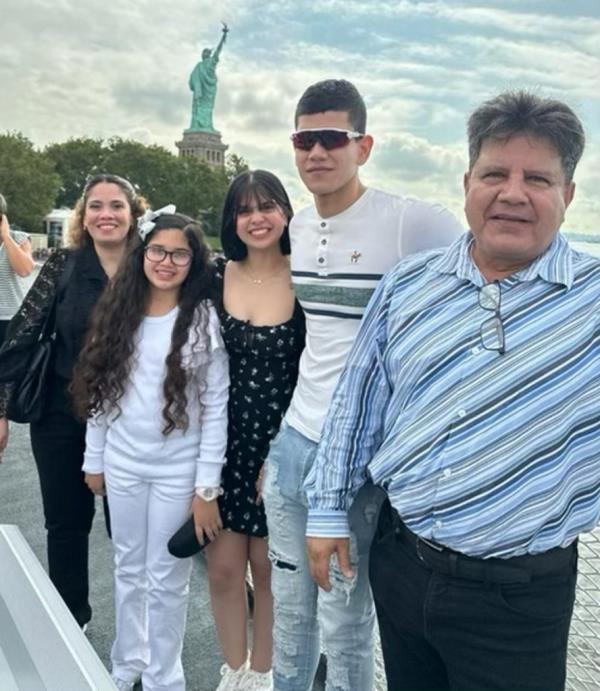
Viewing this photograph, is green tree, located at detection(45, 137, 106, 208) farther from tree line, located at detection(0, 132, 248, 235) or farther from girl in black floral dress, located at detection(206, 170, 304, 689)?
girl in black floral dress, located at detection(206, 170, 304, 689)

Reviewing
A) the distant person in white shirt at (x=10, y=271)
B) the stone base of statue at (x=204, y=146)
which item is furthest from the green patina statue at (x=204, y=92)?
the distant person in white shirt at (x=10, y=271)

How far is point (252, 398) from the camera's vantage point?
2.12 meters

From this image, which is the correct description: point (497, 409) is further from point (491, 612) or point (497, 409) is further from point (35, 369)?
point (35, 369)

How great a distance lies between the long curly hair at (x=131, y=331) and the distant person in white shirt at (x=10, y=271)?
1600 millimetres

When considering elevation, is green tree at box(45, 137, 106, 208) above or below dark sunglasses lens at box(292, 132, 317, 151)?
above

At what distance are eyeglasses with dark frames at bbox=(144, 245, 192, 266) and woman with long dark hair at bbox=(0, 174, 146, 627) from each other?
0.33 meters

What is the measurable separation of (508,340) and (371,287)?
0.52m

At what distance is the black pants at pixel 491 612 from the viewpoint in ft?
4.51

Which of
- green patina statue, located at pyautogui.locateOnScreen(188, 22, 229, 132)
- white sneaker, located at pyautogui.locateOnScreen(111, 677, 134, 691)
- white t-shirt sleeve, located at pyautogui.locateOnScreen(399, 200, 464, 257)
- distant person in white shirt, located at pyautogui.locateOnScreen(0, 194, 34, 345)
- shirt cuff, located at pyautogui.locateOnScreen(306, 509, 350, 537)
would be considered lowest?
white sneaker, located at pyautogui.locateOnScreen(111, 677, 134, 691)

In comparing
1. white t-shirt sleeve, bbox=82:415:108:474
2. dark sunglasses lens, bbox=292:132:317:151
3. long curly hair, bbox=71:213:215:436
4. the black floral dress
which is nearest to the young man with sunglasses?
dark sunglasses lens, bbox=292:132:317:151

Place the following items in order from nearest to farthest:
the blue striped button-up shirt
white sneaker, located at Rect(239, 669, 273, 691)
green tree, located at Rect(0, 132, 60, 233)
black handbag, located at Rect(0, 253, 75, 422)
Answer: the blue striped button-up shirt → white sneaker, located at Rect(239, 669, 273, 691) → black handbag, located at Rect(0, 253, 75, 422) → green tree, located at Rect(0, 132, 60, 233)

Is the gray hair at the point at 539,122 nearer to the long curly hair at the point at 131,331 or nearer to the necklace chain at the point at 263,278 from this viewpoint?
the necklace chain at the point at 263,278

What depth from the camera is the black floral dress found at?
208 cm

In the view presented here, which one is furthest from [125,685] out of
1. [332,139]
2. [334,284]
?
[332,139]
